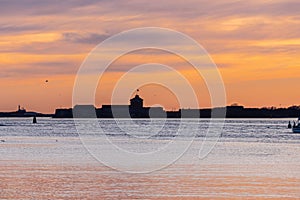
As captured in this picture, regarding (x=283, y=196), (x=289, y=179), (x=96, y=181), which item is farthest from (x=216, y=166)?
(x=283, y=196)

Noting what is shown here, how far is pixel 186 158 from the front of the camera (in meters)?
55.6

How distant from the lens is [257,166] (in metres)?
47.7

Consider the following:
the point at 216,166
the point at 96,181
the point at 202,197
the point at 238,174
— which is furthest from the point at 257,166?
the point at 202,197

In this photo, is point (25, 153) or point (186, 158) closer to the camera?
point (186, 158)

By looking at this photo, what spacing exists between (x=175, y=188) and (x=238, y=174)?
7.82 meters

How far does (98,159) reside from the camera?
174ft

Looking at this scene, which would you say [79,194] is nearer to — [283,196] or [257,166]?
[283,196]

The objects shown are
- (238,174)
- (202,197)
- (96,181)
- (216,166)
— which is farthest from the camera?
Answer: (216,166)

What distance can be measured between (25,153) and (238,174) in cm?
2302

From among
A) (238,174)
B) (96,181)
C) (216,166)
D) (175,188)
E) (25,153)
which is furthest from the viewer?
(25,153)

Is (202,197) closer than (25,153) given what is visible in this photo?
Yes

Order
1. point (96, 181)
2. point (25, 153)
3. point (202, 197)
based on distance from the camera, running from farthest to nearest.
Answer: point (25, 153) → point (96, 181) → point (202, 197)

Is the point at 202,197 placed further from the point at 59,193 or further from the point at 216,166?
the point at 216,166

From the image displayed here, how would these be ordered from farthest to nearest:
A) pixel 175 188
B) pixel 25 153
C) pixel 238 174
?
pixel 25 153 → pixel 238 174 → pixel 175 188
